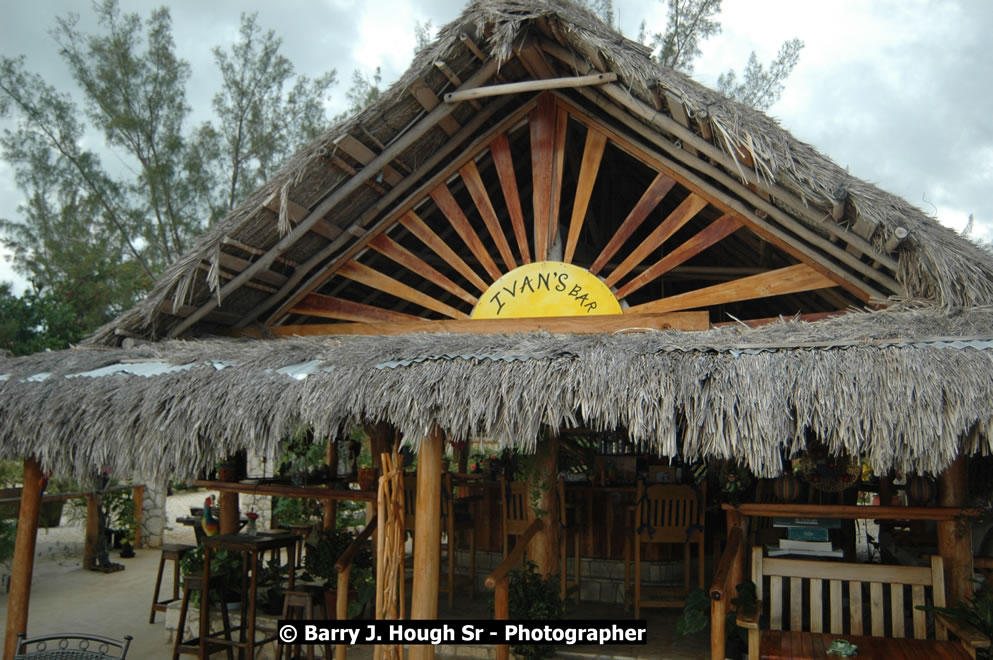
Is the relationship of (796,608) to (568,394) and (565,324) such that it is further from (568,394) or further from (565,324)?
(565,324)

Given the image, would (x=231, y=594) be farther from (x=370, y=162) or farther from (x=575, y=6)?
(x=575, y=6)

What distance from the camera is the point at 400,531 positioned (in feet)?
16.9

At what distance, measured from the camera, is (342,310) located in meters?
6.31

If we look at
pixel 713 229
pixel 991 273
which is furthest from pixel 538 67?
pixel 991 273

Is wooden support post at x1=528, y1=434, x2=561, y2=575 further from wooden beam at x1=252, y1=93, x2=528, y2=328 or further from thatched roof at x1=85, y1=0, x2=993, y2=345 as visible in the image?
thatched roof at x1=85, y1=0, x2=993, y2=345

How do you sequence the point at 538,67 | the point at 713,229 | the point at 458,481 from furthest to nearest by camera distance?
the point at 458,481 < the point at 538,67 < the point at 713,229

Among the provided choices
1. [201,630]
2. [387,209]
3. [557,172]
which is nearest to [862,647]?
[557,172]

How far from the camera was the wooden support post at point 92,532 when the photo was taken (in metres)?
10.6

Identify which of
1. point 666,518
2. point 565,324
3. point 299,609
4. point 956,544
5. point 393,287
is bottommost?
point 299,609

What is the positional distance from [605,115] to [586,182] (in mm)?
653

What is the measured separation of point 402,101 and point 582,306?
2.03 meters

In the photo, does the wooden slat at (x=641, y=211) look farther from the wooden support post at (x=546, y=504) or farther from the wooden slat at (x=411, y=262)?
the wooden support post at (x=546, y=504)

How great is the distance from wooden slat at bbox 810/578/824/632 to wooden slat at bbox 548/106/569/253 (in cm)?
297

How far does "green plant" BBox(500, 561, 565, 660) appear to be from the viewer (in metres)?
5.94
